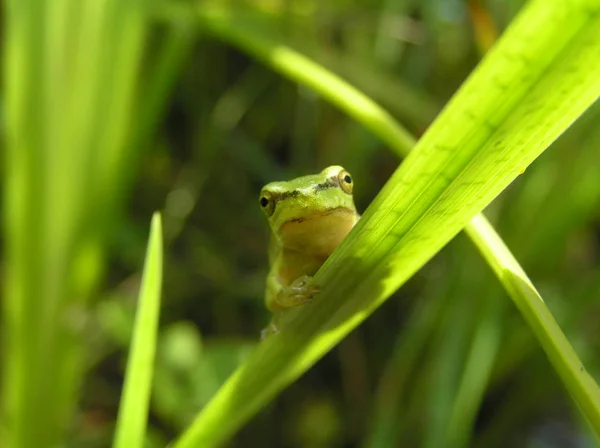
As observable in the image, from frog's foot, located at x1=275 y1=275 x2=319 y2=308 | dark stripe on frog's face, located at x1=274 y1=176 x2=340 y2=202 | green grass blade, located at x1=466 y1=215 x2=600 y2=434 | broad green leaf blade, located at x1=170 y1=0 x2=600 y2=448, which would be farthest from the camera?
dark stripe on frog's face, located at x1=274 y1=176 x2=340 y2=202

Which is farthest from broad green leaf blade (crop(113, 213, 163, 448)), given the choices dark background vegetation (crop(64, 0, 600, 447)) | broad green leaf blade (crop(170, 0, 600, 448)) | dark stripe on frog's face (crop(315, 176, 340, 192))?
dark background vegetation (crop(64, 0, 600, 447))

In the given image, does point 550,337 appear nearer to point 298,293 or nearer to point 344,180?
point 298,293

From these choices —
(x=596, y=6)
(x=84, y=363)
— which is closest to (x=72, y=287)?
(x=84, y=363)

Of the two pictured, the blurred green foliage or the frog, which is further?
the blurred green foliage

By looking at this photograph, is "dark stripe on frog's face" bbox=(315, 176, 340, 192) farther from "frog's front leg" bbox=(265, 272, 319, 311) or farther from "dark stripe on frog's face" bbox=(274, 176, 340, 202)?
"frog's front leg" bbox=(265, 272, 319, 311)

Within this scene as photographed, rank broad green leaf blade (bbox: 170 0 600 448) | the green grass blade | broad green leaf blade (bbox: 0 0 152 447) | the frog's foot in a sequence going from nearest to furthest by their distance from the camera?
broad green leaf blade (bbox: 170 0 600 448) < the green grass blade < the frog's foot < broad green leaf blade (bbox: 0 0 152 447)

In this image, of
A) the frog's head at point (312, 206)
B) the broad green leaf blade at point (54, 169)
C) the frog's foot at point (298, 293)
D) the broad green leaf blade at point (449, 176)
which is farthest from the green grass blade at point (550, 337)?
the broad green leaf blade at point (54, 169)

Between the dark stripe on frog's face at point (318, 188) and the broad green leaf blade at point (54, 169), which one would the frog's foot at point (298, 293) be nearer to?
the dark stripe on frog's face at point (318, 188)

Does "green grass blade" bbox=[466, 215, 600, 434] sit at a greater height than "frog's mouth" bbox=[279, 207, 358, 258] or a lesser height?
lesser
